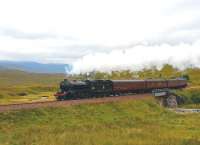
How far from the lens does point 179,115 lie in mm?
60656

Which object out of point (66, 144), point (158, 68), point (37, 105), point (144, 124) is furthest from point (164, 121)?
point (158, 68)

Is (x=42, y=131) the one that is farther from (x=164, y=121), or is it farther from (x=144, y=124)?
(x=164, y=121)

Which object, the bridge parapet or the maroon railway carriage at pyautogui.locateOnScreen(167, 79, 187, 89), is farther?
the maroon railway carriage at pyautogui.locateOnScreen(167, 79, 187, 89)

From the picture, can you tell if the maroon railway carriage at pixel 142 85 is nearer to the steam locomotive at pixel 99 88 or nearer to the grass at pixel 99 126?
the steam locomotive at pixel 99 88

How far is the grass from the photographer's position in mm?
35000

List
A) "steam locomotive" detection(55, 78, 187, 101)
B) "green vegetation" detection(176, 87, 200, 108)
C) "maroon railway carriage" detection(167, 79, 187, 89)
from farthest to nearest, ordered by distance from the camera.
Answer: "maroon railway carriage" detection(167, 79, 187, 89), "green vegetation" detection(176, 87, 200, 108), "steam locomotive" detection(55, 78, 187, 101)

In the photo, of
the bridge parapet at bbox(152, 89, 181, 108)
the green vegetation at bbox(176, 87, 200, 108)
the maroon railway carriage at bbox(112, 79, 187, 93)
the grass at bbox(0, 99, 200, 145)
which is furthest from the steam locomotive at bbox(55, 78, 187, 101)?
the green vegetation at bbox(176, 87, 200, 108)

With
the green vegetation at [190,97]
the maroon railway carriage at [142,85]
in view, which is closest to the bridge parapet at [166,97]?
the maroon railway carriage at [142,85]

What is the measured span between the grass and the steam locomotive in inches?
173

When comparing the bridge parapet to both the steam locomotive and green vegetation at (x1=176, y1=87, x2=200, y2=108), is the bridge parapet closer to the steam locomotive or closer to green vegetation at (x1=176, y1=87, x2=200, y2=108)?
the steam locomotive

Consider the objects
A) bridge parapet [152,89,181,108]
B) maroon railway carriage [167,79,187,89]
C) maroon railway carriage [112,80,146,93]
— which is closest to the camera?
maroon railway carriage [112,80,146,93]

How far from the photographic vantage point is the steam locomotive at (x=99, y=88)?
2222 inches

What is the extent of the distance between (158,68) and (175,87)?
323 ft

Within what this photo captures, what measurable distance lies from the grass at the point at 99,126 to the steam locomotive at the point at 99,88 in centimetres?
438
